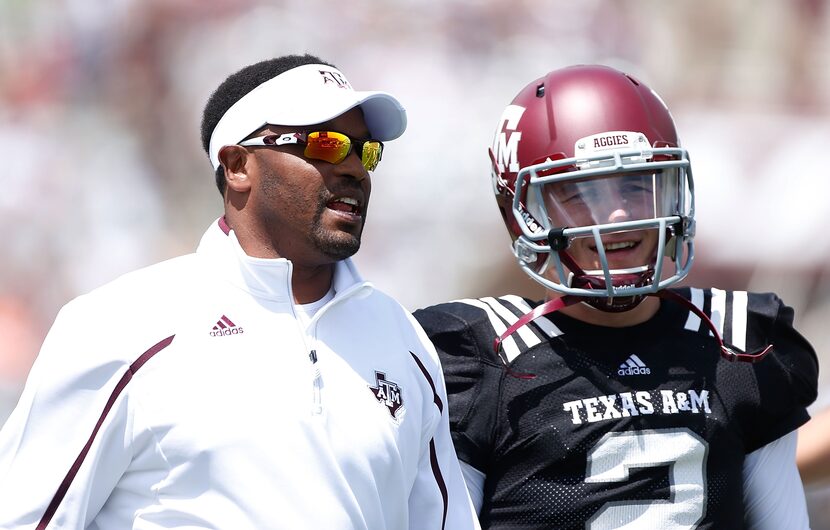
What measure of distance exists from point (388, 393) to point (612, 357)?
528 millimetres

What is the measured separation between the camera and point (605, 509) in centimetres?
213

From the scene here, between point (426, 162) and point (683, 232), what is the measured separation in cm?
158

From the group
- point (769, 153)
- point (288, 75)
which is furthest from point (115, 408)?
point (769, 153)

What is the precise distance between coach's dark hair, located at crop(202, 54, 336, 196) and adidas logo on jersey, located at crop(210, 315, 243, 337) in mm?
295

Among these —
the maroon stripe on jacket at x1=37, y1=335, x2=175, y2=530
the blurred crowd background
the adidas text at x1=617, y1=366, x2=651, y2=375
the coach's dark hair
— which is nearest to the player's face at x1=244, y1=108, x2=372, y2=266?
the coach's dark hair

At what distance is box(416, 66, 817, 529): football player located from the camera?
7.06 ft

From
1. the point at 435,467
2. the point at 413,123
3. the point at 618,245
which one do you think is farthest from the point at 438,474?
the point at 413,123

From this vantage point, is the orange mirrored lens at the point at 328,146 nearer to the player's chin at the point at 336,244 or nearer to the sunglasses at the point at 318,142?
the sunglasses at the point at 318,142

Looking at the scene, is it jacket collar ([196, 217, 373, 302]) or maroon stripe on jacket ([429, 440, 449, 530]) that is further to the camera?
maroon stripe on jacket ([429, 440, 449, 530])

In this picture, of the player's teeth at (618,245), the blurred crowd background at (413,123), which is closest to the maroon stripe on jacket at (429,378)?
the player's teeth at (618,245)

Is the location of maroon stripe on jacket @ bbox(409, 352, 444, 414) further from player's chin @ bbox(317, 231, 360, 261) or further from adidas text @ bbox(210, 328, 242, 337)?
adidas text @ bbox(210, 328, 242, 337)

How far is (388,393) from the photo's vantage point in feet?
6.37

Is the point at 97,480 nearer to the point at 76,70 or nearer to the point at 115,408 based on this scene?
the point at 115,408

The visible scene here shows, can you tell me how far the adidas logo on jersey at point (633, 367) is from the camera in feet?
7.29
